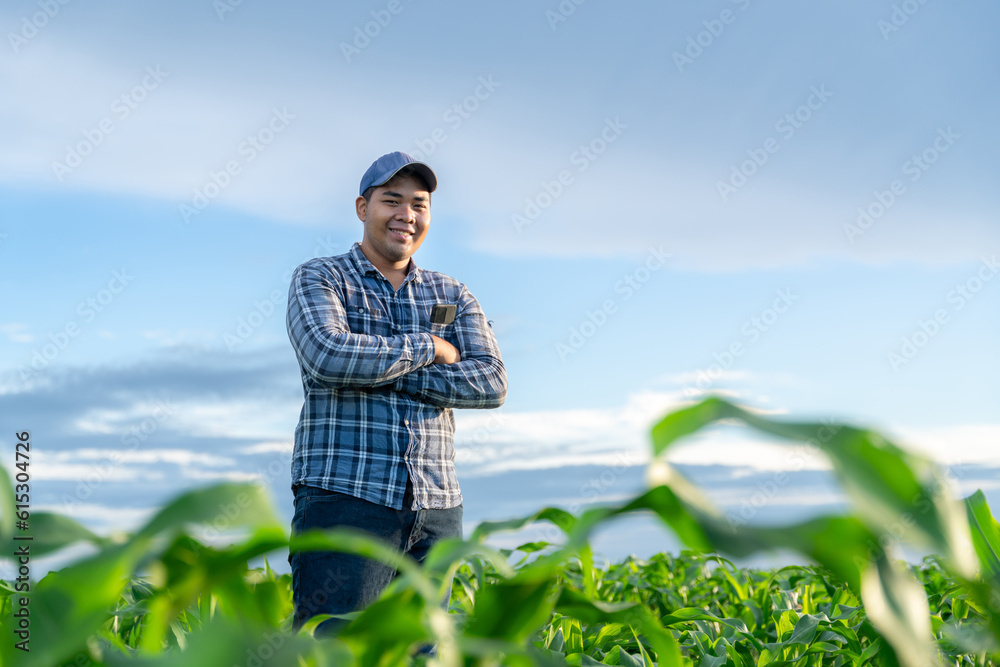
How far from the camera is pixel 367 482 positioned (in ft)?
9.34

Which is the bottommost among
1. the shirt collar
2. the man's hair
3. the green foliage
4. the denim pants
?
the denim pants

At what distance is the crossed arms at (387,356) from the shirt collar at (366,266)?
187 mm

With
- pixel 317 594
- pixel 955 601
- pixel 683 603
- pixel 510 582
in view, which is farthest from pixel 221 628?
pixel 683 603

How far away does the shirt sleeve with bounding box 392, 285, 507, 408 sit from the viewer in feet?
9.76

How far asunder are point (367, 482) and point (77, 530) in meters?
2.24

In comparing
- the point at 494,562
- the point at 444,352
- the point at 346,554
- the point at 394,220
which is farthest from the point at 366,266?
the point at 494,562

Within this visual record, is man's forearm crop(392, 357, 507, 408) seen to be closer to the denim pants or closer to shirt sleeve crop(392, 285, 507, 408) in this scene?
shirt sleeve crop(392, 285, 507, 408)

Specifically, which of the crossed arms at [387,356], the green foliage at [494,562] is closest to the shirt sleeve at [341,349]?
the crossed arms at [387,356]

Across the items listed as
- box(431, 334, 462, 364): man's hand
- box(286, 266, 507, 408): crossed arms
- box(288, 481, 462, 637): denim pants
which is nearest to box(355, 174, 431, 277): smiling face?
box(286, 266, 507, 408): crossed arms

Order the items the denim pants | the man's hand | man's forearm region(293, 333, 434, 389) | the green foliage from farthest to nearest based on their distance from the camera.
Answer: the man's hand, man's forearm region(293, 333, 434, 389), the denim pants, the green foliage

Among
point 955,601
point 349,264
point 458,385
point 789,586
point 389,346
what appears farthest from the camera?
point 789,586

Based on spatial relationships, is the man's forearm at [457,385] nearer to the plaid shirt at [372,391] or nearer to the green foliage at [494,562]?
the plaid shirt at [372,391]

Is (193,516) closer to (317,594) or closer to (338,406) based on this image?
(317,594)

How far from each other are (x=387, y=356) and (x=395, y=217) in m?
0.76
